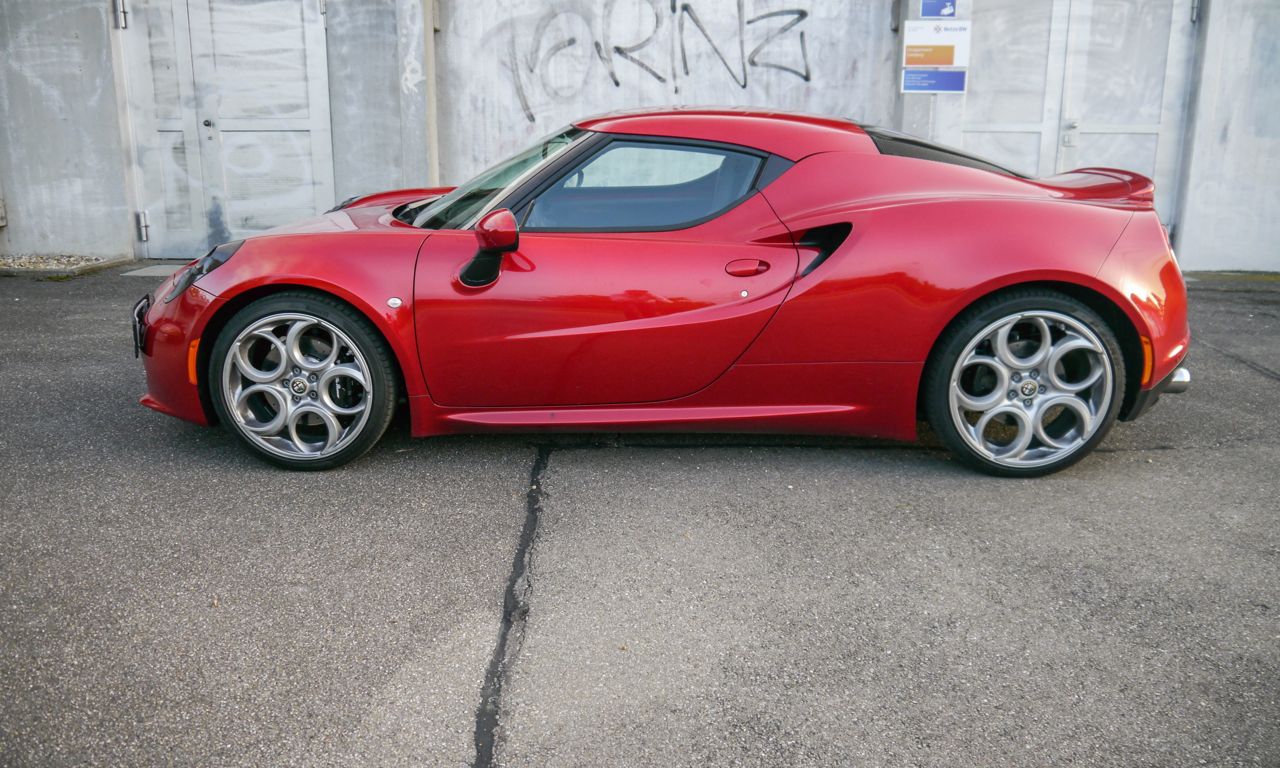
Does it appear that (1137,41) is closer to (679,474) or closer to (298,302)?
(679,474)

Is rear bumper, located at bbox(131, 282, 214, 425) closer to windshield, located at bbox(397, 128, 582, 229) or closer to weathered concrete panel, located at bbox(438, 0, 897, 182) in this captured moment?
windshield, located at bbox(397, 128, 582, 229)

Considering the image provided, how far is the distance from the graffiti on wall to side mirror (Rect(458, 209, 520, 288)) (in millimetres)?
5763

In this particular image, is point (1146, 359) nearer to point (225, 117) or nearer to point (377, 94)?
point (377, 94)

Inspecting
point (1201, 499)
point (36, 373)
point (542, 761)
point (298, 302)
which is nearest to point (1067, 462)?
point (1201, 499)

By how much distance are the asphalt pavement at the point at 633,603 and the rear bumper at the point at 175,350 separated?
238 millimetres

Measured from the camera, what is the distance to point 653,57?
9.25 meters

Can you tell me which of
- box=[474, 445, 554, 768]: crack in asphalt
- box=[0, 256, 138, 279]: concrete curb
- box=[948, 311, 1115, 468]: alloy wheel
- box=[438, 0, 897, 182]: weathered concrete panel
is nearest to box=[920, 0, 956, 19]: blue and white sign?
box=[438, 0, 897, 182]: weathered concrete panel

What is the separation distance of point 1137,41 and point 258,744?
9301 mm

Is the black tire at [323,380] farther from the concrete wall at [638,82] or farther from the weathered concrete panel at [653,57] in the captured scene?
the weathered concrete panel at [653,57]

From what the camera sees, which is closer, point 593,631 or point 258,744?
point 258,744

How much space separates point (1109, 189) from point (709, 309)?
67.9 inches

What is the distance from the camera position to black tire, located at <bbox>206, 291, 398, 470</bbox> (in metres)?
3.91

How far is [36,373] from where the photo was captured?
549cm

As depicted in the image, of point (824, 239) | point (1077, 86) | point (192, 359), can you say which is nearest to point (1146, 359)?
point (824, 239)
